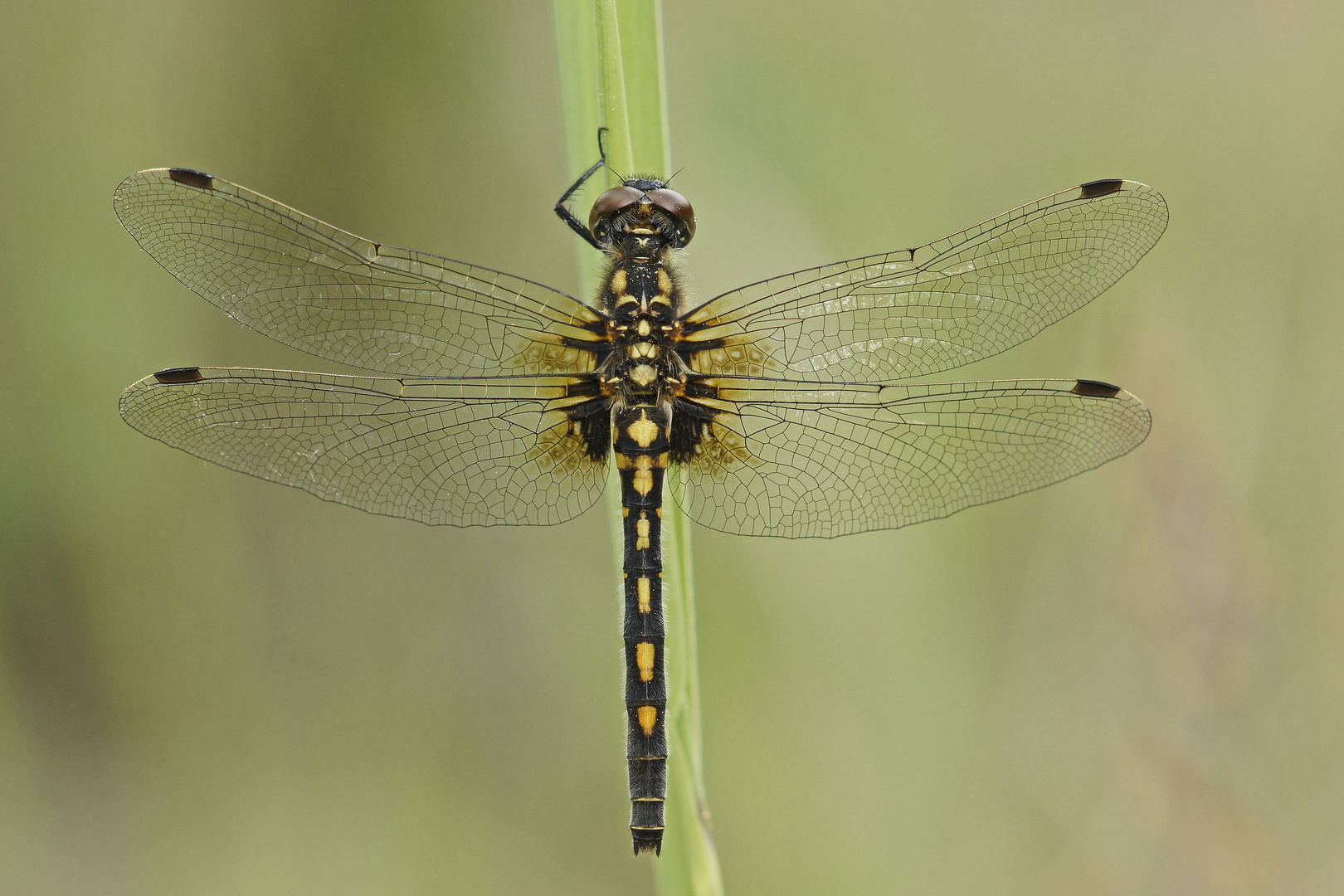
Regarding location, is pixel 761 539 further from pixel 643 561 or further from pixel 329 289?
pixel 329 289

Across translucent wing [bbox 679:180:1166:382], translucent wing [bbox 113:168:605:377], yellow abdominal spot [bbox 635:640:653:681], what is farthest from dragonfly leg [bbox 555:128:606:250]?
yellow abdominal spot [bbox 635:640:653:681]

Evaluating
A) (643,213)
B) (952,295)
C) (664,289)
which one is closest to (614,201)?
(643,213)

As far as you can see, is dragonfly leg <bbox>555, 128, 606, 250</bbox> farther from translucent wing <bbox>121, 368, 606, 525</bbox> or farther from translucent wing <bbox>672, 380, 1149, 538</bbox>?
translucent wing <bbox>672, 380, 1149, 538</bbox>

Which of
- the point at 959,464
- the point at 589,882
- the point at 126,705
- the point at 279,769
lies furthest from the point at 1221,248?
the point at 126,705

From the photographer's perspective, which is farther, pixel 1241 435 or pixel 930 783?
pixel 1241 435

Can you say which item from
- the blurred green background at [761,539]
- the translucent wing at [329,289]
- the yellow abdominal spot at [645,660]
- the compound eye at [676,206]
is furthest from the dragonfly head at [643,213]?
the yellow abdominal spot at [645,660]

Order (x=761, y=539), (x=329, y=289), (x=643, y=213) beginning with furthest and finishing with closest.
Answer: (x=761, y=539) < (x=643, y=213) < (x=329, y=289)

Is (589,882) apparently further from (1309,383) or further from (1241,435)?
(1309,383)
